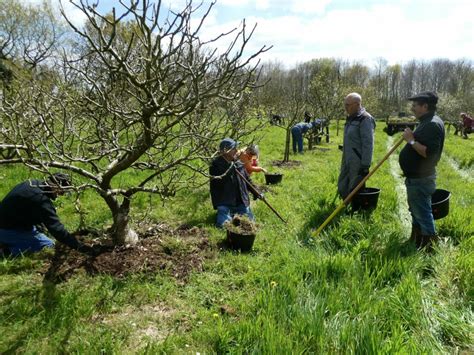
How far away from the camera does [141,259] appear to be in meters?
3.90

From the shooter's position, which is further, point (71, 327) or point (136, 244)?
point (136, 244)

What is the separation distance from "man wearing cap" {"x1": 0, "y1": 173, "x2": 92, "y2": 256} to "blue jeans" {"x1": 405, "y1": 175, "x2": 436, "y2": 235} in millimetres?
4106

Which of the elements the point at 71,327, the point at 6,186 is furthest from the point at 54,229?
the point at 6,186

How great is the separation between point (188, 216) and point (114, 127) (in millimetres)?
2051

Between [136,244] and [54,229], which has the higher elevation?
[54,229]

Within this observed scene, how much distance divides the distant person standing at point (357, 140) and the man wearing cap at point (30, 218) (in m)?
4.09

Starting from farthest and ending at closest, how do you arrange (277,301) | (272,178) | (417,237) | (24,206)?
(272,178) → (417,237) → (24,206) → (277,301)

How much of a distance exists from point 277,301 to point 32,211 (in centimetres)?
299

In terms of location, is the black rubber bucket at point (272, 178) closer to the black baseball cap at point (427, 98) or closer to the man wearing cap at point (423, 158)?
the man wearing cap at point (423, 158)

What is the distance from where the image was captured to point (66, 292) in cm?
325

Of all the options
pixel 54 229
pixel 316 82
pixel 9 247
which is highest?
pixel 316 82

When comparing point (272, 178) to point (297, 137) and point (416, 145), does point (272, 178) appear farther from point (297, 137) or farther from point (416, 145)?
point (297, 137)

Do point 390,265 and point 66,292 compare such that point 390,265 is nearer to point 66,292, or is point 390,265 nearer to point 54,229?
point 66,292

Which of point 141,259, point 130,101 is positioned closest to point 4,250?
point 141,259
